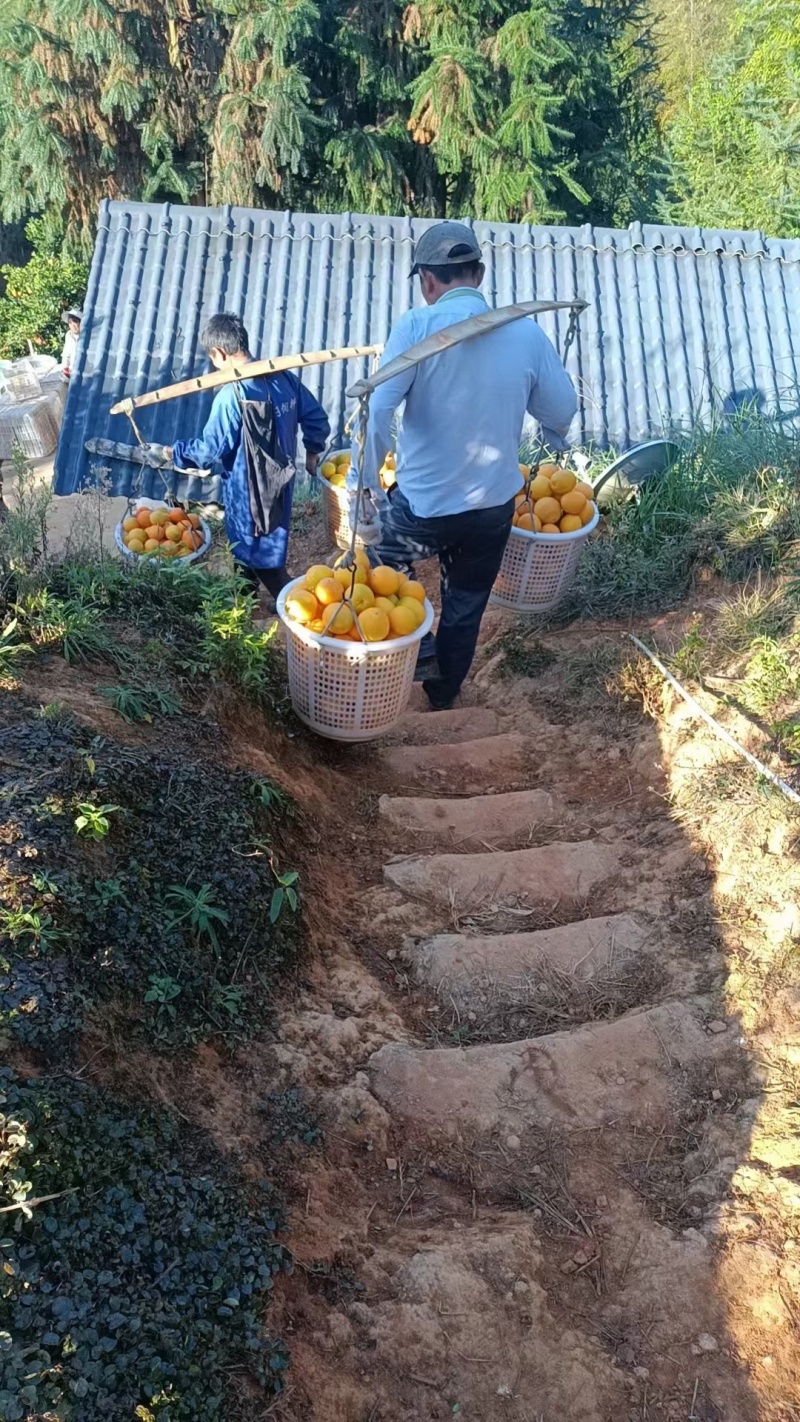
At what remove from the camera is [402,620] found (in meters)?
3.37

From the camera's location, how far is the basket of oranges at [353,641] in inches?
130

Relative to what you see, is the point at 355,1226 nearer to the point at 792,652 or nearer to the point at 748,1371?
the point at 748,1371

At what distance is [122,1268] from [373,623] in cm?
203

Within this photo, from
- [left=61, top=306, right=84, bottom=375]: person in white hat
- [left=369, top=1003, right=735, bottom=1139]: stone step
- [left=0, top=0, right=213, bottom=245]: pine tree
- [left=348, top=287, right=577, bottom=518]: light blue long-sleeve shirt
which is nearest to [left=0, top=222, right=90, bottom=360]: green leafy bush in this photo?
[left=0, top=0, right=213, bottom=245]: pine tree

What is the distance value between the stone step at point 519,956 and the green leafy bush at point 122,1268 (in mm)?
998

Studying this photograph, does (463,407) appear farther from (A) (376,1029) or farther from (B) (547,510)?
(A) (376,1029)

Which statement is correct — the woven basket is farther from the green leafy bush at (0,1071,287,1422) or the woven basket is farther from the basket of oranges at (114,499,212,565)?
the green leafy bush at (0,1071,287,1422)

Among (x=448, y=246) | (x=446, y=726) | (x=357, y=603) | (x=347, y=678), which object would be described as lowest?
(x=446, y=726)

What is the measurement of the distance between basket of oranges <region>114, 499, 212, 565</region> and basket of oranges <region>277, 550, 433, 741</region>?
60.6 inches

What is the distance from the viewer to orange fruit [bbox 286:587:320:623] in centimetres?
337

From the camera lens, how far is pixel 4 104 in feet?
43.4

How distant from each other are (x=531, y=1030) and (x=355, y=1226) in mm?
835

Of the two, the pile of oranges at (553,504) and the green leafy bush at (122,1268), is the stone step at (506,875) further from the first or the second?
the pile of oranges at (553,504)

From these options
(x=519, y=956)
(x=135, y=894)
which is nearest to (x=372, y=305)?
(x=519, y=956)
